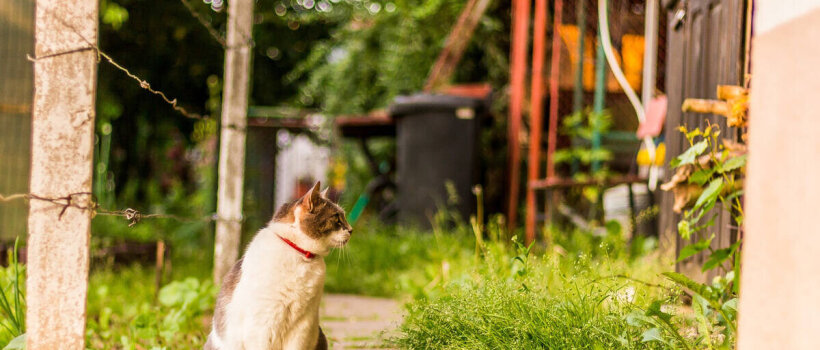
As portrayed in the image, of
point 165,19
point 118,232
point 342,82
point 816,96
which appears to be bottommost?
point 118,232

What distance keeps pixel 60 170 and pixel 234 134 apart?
6.30ft

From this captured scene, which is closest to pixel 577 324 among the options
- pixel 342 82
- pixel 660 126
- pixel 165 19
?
pixel 660 126

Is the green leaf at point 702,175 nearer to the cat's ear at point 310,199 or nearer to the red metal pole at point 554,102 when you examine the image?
the cat's ear at point 310,199

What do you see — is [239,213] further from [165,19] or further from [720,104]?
[165,19]

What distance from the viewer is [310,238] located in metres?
2.13

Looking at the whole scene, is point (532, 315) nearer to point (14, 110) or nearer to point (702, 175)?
point (702, 175)

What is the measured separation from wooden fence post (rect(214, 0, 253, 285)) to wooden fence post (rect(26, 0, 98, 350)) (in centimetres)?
184

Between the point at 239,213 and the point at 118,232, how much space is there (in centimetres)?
367

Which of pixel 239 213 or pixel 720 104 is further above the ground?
pixel 720 104

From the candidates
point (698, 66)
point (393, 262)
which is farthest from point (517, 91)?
point (698, 66)

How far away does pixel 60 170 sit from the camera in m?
1.65

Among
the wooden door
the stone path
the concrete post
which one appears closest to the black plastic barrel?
the stone path

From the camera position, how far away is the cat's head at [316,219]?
7.07 ft

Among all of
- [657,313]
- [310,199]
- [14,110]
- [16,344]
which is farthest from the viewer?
[14,110]
